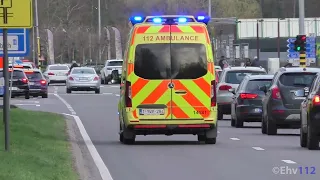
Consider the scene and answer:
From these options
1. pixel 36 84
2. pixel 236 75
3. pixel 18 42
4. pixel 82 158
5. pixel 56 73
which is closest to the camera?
pixel 82 158

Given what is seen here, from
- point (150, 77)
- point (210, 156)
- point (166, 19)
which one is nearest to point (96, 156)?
point (210, 156)

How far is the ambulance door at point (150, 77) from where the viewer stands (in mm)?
21750

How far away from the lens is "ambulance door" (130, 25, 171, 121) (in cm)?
2175

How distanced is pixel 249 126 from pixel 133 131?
934 centimetres

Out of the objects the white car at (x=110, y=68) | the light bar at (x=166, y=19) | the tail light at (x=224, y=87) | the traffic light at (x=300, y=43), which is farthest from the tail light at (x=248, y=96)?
the white car at (x=110, y=68)

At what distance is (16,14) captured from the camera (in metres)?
17.8

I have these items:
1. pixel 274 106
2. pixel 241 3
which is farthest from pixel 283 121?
pixel 241 3

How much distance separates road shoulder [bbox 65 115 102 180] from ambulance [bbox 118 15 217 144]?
1.29 m

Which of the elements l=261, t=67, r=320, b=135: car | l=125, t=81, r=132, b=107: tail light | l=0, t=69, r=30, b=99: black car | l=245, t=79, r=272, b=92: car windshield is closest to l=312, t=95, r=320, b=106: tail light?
l=125, t=81, r=132, b=107: tail light

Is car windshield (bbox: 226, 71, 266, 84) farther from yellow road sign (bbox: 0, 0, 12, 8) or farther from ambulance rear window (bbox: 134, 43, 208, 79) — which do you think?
yellow road sign (bbox: 0, 0, 12, 8)

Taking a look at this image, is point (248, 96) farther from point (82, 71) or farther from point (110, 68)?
point (110, 68)

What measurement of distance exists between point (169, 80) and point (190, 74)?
44 cm

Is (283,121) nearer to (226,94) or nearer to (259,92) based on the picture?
(259,92)

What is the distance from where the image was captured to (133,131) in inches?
870
